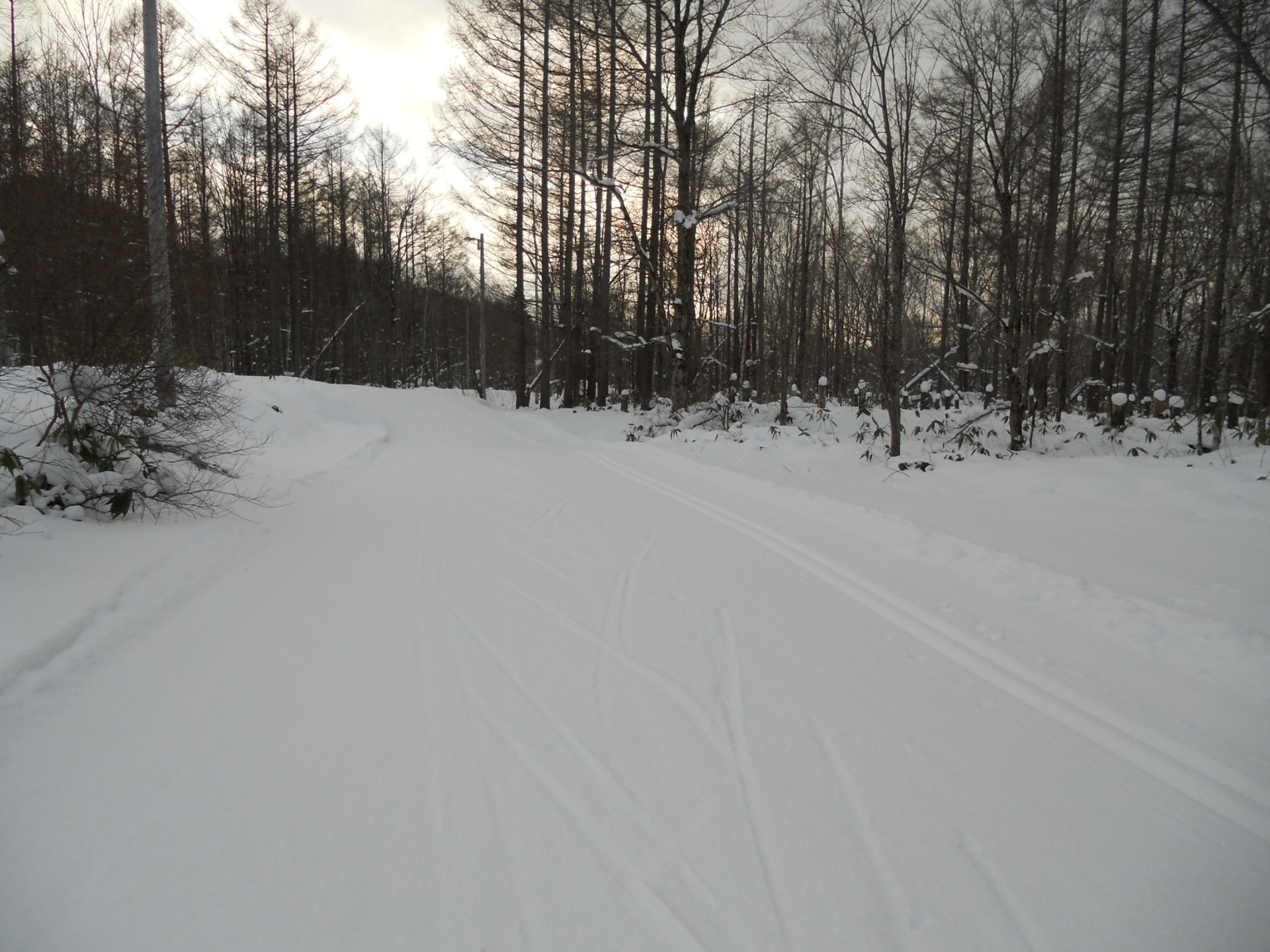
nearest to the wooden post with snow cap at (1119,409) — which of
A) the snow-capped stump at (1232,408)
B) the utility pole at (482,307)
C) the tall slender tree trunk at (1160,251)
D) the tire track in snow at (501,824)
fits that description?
the snow-capped stump at (1232,408)

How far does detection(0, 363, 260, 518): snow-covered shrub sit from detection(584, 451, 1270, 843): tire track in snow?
5.90m

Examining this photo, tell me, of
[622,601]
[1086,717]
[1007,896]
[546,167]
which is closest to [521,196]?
[546,167]

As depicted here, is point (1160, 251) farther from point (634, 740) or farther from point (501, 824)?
point (501, 824)

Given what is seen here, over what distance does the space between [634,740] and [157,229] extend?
806 cm

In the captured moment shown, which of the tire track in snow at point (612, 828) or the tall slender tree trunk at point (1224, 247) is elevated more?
the tall slender tree trunk at point (1224, 247)

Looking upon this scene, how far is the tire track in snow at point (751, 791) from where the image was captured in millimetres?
1827

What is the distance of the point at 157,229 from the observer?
7.01 m

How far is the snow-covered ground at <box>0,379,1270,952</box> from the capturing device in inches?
71.3

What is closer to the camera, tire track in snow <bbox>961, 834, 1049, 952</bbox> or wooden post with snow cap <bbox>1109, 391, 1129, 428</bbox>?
tire track in snow <bbox>961, 834, 1049, 952</bbox>

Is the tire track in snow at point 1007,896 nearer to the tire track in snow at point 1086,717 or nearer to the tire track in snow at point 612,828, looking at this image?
the tire track in snow at point 612,828

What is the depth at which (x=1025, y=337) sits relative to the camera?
9492mm

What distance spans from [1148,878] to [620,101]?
69.4 feet

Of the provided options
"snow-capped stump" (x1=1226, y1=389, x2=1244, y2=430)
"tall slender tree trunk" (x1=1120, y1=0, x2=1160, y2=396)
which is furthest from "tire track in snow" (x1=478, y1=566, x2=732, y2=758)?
"tall slender tree trunk" (x1=1120, y1=0, x2=1160, y2=396)

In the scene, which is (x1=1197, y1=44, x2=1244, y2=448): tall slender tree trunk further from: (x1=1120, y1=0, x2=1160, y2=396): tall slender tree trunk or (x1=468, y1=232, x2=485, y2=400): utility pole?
(x1=468, y1=232, x2=485, y2=400): utility pole
